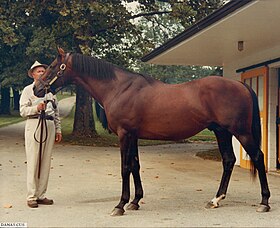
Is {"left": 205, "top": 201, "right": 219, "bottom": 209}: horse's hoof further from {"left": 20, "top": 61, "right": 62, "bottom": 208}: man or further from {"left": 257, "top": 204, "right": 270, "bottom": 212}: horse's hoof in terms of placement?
{"left": 20, "top": 61, "right": 62, "bottom": 208}: man

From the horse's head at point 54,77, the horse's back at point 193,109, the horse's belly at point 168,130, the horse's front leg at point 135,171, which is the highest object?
the horse's head at point 54,77

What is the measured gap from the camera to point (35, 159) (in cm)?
567

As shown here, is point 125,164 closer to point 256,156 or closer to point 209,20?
point 256,156

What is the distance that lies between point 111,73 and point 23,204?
199cm

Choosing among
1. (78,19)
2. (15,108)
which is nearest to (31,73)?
(78,19)

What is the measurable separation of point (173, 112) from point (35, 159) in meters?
1.83

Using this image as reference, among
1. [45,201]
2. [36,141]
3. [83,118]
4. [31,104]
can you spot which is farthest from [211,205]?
[83,118]

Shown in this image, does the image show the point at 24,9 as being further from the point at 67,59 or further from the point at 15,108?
the point at 15,108

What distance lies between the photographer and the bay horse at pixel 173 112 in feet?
17.7

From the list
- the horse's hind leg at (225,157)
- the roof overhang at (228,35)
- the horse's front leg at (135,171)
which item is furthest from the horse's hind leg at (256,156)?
the roof overhang at (228,35)

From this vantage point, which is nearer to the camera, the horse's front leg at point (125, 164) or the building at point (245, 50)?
the horse's front leg at point (125, 164)

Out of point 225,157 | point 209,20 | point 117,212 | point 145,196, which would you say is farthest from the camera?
point 209,20

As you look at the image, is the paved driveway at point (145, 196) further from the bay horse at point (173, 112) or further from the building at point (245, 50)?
the building at point (245, 50)

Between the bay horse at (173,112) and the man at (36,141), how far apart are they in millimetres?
211
